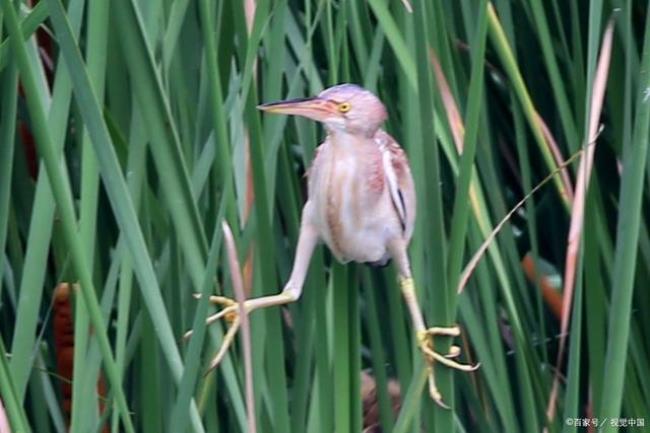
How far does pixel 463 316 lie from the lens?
42.2 inches

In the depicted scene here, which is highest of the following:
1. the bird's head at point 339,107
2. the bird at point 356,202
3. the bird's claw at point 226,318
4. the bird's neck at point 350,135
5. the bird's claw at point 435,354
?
the bird's head at point 339,107

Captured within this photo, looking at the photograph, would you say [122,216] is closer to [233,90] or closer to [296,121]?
[233,90]

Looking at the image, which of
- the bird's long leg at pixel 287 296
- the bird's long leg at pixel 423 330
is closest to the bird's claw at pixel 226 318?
the bird's long leg at pixel 287 296

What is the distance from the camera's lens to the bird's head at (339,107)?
93 cm

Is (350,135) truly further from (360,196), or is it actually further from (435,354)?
(435,354)

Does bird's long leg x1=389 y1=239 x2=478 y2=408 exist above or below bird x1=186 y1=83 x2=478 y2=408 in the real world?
below

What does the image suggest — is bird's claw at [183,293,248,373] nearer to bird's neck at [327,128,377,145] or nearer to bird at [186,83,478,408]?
bird at [186,83,478,408]

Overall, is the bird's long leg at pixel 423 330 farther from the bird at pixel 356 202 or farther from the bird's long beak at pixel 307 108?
the bird's long beak at pixel 307 108

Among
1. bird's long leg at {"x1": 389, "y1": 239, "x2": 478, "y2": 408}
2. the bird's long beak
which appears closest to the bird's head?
the bird's long beak

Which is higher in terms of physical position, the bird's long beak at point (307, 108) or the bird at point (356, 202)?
the bird's long beak at point (307, 108)

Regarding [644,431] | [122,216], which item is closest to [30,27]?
[122,216]

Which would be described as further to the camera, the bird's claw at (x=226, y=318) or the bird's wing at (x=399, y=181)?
the bird's wing at (x=399, y=181)

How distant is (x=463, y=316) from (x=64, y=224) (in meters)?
0.40

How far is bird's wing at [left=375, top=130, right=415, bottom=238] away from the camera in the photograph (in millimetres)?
1026
